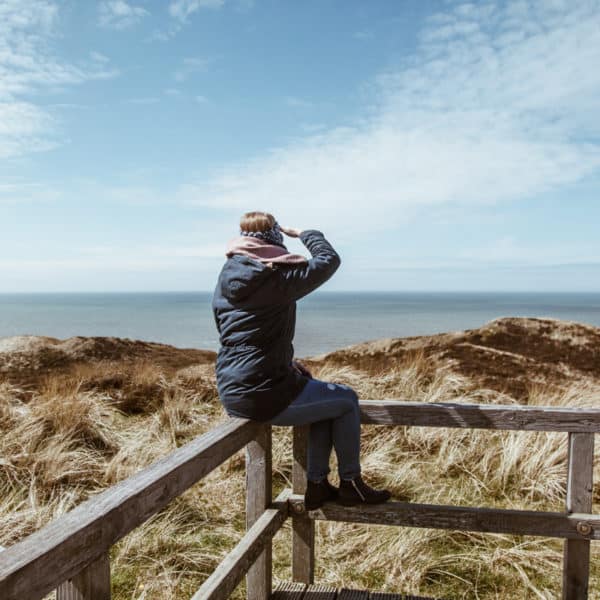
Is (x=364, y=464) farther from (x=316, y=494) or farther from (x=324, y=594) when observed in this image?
(x=316, y=494)

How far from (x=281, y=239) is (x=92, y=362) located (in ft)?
25.4

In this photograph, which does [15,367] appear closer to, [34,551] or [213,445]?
[213,445]

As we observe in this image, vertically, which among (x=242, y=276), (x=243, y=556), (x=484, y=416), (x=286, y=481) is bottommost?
(x=286, y=481)

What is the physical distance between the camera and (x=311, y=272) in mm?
2602

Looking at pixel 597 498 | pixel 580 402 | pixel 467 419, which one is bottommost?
pixel 597 498

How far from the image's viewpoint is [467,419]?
282 cm

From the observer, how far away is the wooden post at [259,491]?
289 cm

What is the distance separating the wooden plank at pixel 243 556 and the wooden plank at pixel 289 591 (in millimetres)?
363

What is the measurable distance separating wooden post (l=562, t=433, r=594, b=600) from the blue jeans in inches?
41.5

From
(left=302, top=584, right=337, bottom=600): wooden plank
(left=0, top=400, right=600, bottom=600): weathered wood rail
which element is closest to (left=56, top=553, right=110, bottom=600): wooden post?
(left=0, top=400, right=600, bottom=600): weathered wood rail

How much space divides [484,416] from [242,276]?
142 centimetres

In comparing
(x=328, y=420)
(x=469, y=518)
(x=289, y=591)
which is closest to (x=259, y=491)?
(x=328, y=420)

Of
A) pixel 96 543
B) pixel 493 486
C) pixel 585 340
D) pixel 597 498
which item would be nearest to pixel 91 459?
pixel 493 486

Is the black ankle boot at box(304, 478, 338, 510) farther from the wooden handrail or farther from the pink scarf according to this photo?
the pink scarf
